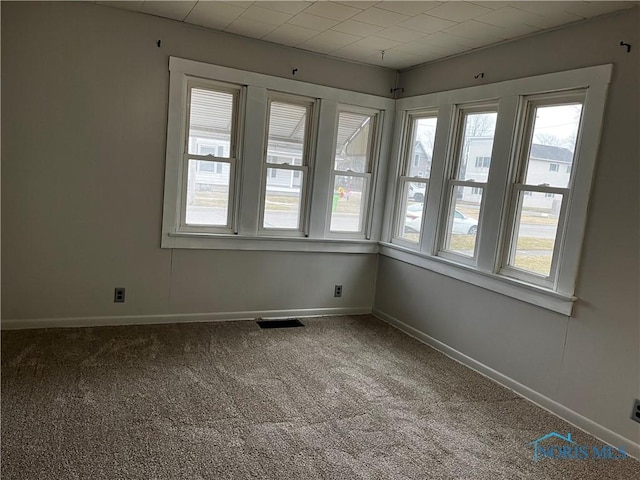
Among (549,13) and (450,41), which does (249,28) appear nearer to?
(450,41)

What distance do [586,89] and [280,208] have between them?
261 cm

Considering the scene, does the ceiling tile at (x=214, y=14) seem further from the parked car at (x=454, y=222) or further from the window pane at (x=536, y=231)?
the window pane at (x=536, y=231)

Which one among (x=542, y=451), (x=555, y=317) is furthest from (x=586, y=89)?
(x=542, y=451)

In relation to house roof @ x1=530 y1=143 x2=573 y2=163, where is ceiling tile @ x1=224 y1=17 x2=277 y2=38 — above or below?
above

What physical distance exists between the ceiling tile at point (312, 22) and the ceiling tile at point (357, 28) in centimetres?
7

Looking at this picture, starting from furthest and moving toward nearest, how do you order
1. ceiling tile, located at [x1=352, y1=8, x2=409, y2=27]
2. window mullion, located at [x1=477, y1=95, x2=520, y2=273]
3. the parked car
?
the parked car, window mullion, located at [x1=477, y1=95, x2=520, y2=273], ceiling tile, located at [x1=352, y1=8, x2=409, y2=27]

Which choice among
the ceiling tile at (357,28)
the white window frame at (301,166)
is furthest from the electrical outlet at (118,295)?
the ceiling tile at (357,28)

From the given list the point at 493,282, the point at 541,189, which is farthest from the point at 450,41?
the point at 493,282

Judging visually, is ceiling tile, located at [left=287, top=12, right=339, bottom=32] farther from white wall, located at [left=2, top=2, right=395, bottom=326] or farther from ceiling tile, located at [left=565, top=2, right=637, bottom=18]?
ceiling tile, located at [left=565, top=2, right=637, bottom=18]

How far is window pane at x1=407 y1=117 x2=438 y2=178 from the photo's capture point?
14.3ft

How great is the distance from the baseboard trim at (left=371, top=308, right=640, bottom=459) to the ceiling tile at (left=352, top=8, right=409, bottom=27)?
2.57m

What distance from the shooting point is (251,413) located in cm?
273

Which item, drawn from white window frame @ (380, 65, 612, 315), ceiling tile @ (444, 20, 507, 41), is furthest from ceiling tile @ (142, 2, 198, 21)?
white window frame @ (380, 65, 612, 315)

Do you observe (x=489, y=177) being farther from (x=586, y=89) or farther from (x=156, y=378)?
(x=156, y=378)
